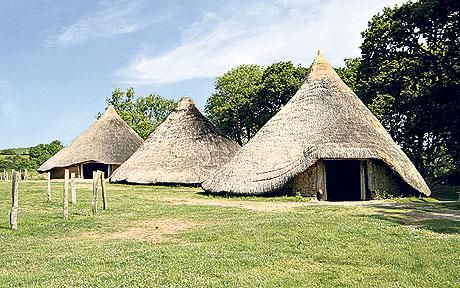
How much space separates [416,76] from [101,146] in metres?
21.7

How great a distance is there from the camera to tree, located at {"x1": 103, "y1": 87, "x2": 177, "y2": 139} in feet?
204

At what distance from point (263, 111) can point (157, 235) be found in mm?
33232

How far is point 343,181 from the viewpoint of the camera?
24766 millimetres

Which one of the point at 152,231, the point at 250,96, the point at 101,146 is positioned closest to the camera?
the point at 152,231

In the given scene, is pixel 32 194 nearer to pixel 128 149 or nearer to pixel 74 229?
pixel 74 229

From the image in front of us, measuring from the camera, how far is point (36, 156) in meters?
50.7

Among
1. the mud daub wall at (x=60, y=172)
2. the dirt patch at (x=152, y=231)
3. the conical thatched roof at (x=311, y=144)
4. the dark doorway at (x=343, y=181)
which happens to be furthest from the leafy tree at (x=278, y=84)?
the dirt patch at (x=152, y=231)

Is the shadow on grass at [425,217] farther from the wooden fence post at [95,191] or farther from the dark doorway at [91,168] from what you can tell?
the dark doorway at [91,168]

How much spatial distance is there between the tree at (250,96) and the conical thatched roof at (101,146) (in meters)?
11.1

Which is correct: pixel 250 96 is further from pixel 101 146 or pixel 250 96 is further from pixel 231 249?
pixel 231 249

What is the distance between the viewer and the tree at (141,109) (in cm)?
6228

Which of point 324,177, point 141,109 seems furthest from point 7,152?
point 324,177

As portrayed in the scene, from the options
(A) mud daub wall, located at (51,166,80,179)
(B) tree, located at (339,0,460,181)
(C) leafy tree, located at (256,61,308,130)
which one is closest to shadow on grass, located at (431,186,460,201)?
(B) tree, located at (339,0,460,181)

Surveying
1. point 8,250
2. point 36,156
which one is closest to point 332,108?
point 8,250
